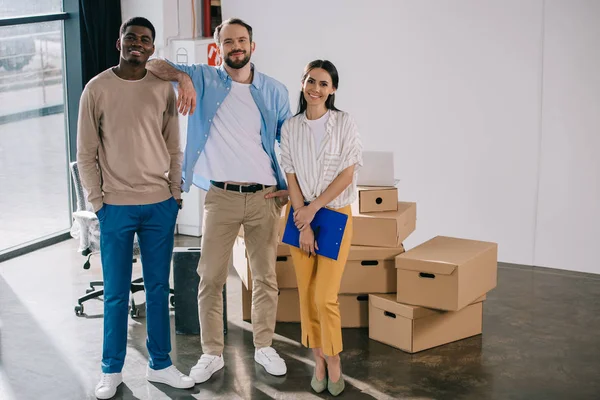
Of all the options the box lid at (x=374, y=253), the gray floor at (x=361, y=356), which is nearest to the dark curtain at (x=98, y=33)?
the gray floor at (x=361, y=356)

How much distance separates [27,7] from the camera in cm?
632

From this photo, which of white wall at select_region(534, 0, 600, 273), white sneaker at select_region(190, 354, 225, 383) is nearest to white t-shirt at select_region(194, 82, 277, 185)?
white sneaker at select_region(190, 354, 225, 383)

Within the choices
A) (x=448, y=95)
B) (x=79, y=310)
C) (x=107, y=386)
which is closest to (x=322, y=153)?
(x=107, y=386)

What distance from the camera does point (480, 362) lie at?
4.48m

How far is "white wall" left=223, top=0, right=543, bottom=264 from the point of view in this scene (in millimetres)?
5883

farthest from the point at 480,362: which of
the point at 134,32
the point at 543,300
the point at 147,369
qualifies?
the point at 134,32

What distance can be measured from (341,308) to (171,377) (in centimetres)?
116

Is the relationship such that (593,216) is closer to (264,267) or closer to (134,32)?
(264,267)

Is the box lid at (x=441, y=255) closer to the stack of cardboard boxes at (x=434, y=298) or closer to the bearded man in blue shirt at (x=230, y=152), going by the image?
the stack of cardboard boxes at (x=434, y=298)

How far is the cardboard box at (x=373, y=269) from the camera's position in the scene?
481 cm

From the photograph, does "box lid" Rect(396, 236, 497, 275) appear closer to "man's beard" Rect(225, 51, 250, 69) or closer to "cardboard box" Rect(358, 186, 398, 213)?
"cardboard box" Rect(358, 186, 398, 213)

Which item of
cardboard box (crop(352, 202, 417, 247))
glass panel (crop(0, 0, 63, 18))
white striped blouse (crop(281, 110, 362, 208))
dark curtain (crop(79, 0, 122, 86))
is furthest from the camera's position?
dark curtain (crop(79, 0, 122, 86))

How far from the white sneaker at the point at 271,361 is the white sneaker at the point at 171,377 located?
1.32ft

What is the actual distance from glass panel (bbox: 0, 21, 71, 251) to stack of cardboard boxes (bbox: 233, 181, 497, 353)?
2315mm
